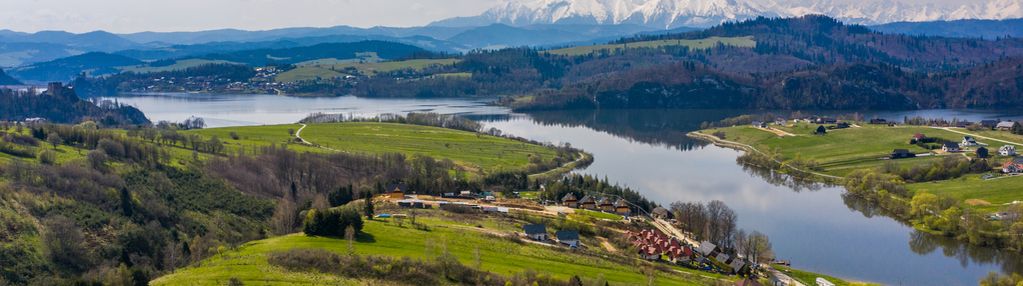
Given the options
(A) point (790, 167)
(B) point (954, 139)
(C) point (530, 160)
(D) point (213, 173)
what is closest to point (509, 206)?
(D) point (213, 173)

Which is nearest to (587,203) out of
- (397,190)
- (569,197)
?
(569,197)

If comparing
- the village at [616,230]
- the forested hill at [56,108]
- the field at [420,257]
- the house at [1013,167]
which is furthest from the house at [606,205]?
the forested hill at [56,108]

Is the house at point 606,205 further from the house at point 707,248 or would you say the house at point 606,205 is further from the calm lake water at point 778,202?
the house at point 707,248

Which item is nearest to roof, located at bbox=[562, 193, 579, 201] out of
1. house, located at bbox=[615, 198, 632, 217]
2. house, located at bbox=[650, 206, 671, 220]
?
house, located at bbox=[615, 198, 632, 217]

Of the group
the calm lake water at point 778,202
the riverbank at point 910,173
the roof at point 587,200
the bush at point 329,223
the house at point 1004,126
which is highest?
the bush at point 329,223

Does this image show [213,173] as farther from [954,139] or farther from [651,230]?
[954,139]

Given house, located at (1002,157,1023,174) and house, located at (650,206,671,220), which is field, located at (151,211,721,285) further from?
house, located at (1002,157,1023,174)

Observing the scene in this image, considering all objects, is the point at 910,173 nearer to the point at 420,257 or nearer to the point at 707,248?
the point at 707,248
